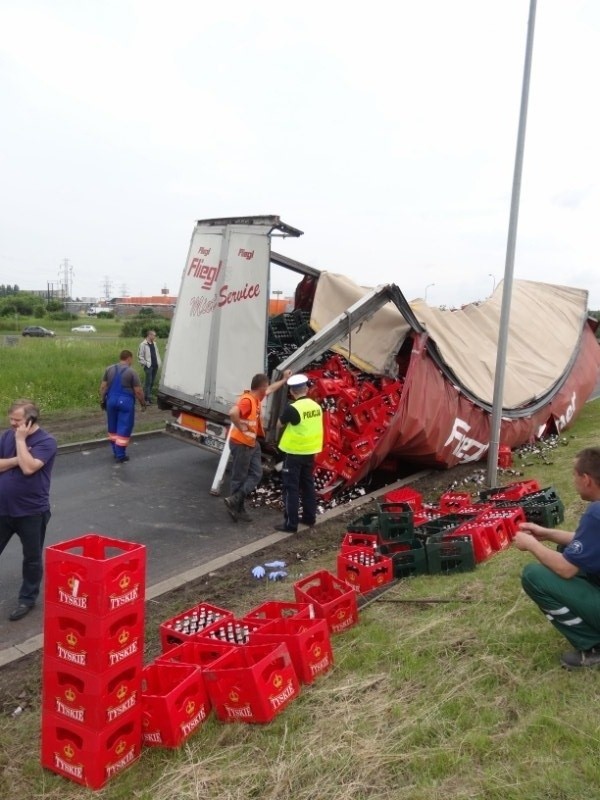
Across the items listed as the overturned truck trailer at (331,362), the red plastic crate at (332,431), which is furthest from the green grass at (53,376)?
the red plastic crate at (332,431)

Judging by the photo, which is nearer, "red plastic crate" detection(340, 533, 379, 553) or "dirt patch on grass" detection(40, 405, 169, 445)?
"red plastic crate" detection(340, 533, 379, 553)

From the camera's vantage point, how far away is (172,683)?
3680mm

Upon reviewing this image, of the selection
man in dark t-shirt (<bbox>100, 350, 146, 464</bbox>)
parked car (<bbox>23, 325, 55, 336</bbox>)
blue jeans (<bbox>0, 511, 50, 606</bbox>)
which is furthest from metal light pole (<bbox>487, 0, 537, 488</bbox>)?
parked car (<bbox>23, 325, 55, 336</bbox>)

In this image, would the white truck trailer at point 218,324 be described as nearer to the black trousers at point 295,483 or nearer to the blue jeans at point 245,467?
the blue jeans at point 245,467

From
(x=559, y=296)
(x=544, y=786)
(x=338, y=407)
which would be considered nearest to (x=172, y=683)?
(x=544, y=786)

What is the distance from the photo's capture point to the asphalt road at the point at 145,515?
623 centimetres

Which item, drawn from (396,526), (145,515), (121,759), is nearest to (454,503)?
(396,526)

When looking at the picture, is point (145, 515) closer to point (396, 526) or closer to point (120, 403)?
point (120, 403)

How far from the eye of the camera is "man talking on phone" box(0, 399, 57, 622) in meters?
5.10

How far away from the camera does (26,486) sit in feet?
16.9

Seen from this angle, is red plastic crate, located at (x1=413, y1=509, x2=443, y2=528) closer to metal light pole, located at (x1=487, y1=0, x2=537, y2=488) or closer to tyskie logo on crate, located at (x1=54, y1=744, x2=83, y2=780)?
metal light pole, located at (x1=487, y1=0, x2=537, y2=488)

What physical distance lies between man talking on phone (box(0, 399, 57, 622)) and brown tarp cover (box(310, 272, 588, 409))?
4382 millimetres

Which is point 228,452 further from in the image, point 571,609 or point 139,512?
point 571,609

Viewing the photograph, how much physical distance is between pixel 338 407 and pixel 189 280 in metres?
2.76
